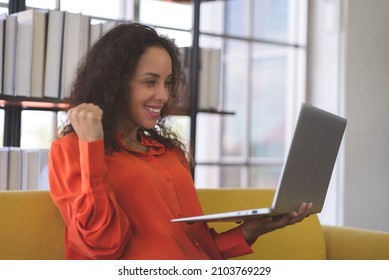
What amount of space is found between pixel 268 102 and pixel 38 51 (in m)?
2.07

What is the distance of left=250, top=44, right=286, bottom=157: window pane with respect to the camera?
409cm

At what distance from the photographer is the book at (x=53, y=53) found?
235 centimetres

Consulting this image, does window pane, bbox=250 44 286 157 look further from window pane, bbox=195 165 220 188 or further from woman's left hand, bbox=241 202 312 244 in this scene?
woman's left hand, bbox=241 202 312 244

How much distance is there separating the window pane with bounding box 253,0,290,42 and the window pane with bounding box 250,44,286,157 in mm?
87

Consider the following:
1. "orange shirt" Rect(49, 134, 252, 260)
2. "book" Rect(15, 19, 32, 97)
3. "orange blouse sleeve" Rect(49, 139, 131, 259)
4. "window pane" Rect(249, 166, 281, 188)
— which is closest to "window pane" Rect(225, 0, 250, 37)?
"window pane" Rect(249, 166, 281, 188)

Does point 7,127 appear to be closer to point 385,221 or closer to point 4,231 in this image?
point 4,231

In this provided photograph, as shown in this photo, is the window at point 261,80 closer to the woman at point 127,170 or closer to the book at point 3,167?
the book at point 3,167

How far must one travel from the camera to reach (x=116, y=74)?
174cm

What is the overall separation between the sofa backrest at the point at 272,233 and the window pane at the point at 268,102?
1.78 m

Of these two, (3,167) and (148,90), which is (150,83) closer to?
(148,90)

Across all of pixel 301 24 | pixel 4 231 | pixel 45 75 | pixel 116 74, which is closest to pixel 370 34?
pixel 301 24

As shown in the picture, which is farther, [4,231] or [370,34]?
[370,34]

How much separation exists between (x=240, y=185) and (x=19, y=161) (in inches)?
75.0


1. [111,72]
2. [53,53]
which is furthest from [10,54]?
[111,72]
